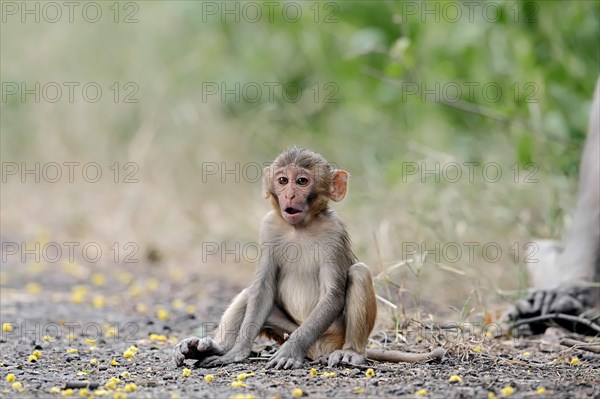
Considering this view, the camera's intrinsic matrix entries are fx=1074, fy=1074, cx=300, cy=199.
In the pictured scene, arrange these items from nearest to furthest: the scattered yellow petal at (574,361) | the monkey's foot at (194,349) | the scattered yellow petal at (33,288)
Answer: the monkey's foot at (194,349)
the scattered yellow petal at (574,361)
the scattered yellow petal at (33,288)

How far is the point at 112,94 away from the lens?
14539mm

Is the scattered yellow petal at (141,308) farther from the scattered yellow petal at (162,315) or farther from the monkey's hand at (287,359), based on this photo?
the monkey's hand at (287,359)

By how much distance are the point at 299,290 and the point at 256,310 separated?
0.81 feet

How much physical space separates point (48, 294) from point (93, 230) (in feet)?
10.7

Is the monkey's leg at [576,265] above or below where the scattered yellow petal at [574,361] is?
above

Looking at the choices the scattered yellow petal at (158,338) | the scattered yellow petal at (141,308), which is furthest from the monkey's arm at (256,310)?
the scattered yellow petal at (141,308)

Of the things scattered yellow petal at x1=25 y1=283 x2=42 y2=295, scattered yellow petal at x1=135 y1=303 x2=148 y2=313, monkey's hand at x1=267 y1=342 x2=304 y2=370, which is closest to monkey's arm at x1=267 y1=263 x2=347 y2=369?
monkey's hand at x1=267 y1=342 x2=304 y2=370

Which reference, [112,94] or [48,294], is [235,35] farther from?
[48,294]

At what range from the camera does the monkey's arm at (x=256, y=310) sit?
209 inches

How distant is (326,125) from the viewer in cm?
1278

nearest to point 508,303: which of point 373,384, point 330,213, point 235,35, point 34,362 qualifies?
point 330,213

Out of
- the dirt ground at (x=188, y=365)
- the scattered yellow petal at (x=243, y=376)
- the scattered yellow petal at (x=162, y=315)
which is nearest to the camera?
the dirt ground at (x=188, y=365)

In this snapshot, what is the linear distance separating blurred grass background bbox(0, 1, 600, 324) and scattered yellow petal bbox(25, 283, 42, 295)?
4.87 feet

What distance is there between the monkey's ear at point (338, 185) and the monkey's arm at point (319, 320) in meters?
0.40
